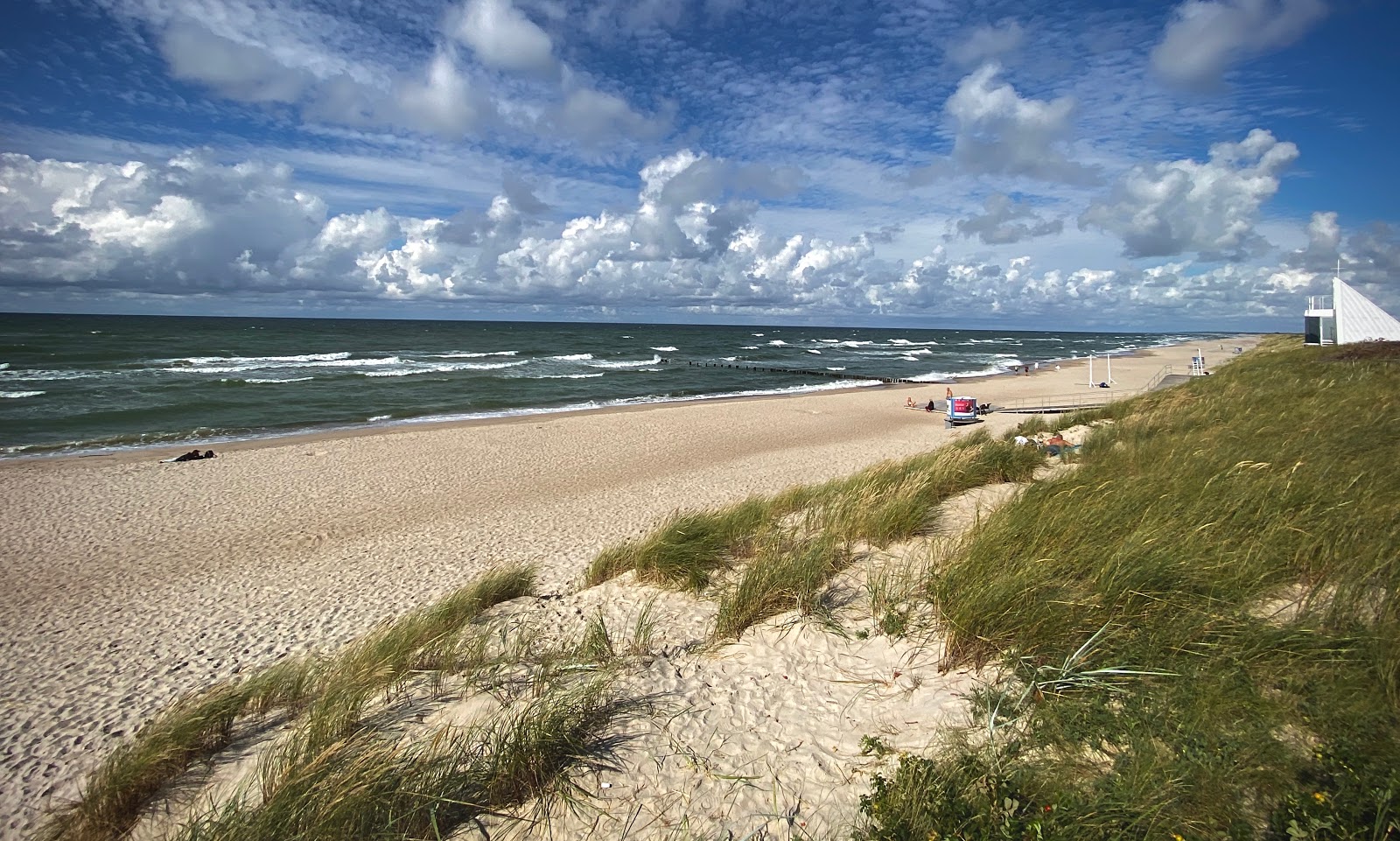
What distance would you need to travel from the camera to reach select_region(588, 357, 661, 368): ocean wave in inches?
2120

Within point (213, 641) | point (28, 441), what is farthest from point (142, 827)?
point (28, 441)

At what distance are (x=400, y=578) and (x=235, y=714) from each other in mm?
4698

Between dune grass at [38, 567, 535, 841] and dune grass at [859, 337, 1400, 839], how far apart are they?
3.55 meters

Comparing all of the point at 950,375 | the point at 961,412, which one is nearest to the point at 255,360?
the point at 961,412

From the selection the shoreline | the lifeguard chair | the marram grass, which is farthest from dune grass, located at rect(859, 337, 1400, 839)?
the shoreline

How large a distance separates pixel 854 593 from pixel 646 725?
2.32 metres

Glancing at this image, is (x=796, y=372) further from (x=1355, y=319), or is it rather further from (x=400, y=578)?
(x=400, y=578)

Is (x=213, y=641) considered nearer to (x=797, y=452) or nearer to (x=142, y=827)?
(x=142, y=827)

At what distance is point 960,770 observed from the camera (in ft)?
10.1

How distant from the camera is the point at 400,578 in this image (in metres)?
9.39

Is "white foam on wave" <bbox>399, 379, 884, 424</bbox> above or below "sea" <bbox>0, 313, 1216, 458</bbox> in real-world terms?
below

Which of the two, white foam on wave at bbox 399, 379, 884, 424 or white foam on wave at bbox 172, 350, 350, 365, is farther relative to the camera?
white foam on wave at bbox 172, 350, 350, 365

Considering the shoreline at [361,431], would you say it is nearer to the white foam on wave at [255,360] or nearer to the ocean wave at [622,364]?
the ocean wave at [622,364]

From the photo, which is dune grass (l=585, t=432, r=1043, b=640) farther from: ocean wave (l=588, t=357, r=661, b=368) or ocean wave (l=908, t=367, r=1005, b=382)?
ocean wave (l=588, t=357, r=661, b=368)
